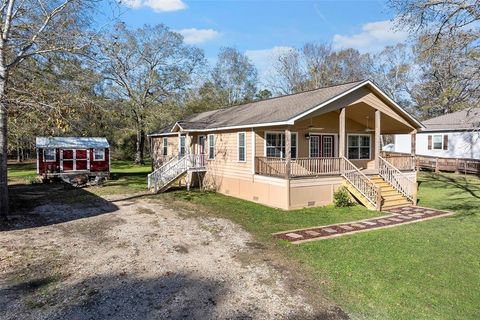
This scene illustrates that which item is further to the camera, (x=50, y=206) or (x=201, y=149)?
(x=201, y=149)

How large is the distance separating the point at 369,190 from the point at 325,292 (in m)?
8.65

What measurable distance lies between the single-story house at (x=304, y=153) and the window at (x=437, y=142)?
1232 cm

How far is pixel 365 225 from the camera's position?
1049cm

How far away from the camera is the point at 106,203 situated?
1441 centimetres

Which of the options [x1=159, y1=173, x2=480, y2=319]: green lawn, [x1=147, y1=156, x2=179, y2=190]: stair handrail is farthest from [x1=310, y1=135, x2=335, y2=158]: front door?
[x1=147, y1=156, x2=179, y2=190]: stair handrail

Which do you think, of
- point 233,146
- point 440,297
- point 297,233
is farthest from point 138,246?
point 233,146

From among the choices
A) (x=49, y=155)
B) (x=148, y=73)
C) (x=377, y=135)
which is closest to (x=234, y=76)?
(x=148, y=73)

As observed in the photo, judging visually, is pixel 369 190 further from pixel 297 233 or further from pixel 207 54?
pixel 207 54

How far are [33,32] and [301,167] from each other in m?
11.5

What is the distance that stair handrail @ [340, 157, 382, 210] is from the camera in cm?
1291

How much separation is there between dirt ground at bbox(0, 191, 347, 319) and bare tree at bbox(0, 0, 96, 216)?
12.0ft

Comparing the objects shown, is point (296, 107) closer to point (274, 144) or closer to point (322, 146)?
point (274, 144)

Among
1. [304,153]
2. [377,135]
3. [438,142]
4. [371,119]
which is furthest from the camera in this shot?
[438,142]

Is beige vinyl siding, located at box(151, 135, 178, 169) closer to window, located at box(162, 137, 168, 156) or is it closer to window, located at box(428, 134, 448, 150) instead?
window, located at box(162, 137, 168, 156)
